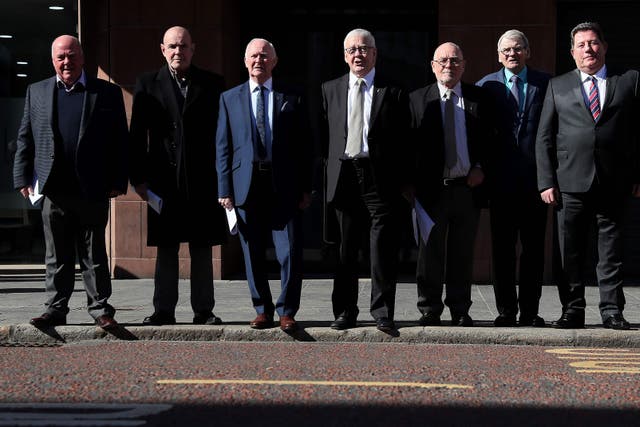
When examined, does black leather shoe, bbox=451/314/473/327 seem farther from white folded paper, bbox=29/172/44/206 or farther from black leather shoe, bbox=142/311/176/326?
white folded paper, bbox=29/172/44/206

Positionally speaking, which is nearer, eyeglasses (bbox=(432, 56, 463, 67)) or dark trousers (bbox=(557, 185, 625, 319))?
dark trousers (bbox=(557, 185, 625, 319))

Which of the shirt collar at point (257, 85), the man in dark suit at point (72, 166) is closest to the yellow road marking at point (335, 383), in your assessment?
the man in dark suit at point (72, 166)


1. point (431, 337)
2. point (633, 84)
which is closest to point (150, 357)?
point (431, 337)

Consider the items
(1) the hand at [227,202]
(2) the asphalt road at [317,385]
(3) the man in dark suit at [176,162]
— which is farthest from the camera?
(3) the man in dark suit at [176,162]

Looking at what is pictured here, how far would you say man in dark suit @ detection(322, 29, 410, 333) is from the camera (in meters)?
7.93

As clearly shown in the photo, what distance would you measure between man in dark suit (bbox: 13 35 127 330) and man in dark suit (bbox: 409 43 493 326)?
6.98 ft

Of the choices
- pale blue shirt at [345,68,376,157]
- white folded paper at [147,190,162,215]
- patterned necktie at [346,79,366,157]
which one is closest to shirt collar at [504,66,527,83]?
pale blue shirt at [345,68,376,157]

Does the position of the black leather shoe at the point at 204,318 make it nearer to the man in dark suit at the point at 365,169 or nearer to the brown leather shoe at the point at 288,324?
the brown leather shoe at the point at 288,324

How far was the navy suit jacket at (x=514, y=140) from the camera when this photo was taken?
26.8ft

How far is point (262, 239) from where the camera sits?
8.18 m

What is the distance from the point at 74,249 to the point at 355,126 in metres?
2.16

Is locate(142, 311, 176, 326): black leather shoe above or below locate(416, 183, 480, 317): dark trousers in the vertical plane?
below

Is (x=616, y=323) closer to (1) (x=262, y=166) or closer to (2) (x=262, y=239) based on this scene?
(2) (x=262, y=239)

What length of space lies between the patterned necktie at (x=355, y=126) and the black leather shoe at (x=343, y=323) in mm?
1132
